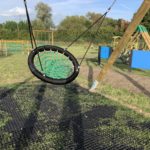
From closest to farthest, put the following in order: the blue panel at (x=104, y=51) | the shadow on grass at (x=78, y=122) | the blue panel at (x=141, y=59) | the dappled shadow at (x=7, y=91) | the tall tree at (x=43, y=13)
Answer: the shadow on grass at (x=78, y=122), the dappled shadow at (x=7, y=91), the blue panel at (x=141, y=59), the blue panel at (x=104, y=51), the tall tree at (x=43, y=13)

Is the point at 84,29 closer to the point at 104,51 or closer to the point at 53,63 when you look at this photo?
the point at 104,51

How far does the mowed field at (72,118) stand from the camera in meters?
4.71

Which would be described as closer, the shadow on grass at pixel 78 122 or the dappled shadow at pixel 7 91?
the shadow on grass at pixel 78 122

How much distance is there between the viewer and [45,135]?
4941mm

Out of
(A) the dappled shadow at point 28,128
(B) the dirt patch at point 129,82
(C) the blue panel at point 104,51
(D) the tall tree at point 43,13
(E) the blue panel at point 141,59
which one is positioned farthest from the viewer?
(D) the tall tree at point 43,13

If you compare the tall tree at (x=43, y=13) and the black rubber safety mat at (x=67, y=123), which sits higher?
the tall tree at (x=43, y=13)

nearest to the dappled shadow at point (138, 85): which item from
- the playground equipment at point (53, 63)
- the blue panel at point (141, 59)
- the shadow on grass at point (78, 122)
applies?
the blue panel at point (141, 59)

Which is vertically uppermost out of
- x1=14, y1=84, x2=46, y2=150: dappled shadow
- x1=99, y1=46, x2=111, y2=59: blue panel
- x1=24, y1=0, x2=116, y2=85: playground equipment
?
x1=24, y1=0, x2=116, y2=85: playground equipment

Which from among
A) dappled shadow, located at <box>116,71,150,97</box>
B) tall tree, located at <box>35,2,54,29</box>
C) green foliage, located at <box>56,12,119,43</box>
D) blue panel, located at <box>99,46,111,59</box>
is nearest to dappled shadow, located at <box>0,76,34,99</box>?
dappled shadow, located at <box>116,71,150,97</box>

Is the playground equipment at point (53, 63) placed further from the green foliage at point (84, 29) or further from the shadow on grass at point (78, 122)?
the green foliage at point (84, 29)

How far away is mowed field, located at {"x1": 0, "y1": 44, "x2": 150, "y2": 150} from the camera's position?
471cm

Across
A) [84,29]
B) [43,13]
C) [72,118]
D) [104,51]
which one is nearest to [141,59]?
[104,51]

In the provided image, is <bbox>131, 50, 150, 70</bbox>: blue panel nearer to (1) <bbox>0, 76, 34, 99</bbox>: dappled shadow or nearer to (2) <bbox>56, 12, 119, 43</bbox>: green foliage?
(2) <bbox>56, 12, 119, 43</bbox>: green foliage

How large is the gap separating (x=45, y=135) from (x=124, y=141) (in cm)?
138
